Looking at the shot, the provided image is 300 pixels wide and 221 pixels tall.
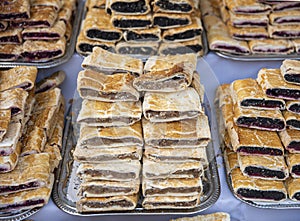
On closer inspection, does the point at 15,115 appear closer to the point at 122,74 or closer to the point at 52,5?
the point at 122,74

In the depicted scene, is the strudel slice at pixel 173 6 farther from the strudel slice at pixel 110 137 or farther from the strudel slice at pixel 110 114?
the strudel slice at pixel 110 137

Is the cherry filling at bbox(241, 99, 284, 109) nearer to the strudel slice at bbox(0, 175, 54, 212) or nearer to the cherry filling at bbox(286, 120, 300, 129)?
the cherry filling at bbox(286, 120, 300, 129)

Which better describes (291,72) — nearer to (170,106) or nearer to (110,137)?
(170,106)

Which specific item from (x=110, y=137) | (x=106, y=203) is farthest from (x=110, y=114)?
(x=106, y=203)

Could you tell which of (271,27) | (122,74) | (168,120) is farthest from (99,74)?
(271,27)

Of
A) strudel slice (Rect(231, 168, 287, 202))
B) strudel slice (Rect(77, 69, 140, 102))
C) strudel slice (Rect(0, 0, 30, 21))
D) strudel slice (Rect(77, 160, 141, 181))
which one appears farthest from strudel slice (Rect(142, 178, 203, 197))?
strudel slice (Rect(0, 0, 30, 21))

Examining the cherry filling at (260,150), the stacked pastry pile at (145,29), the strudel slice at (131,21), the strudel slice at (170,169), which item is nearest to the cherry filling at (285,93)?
the cherry filling at (260,150)

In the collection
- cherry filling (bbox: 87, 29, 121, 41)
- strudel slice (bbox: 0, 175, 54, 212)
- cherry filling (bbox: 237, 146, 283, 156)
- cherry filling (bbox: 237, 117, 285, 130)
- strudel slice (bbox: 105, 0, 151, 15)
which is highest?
strudel slice (bbox: 105, 0, 151, 15)
